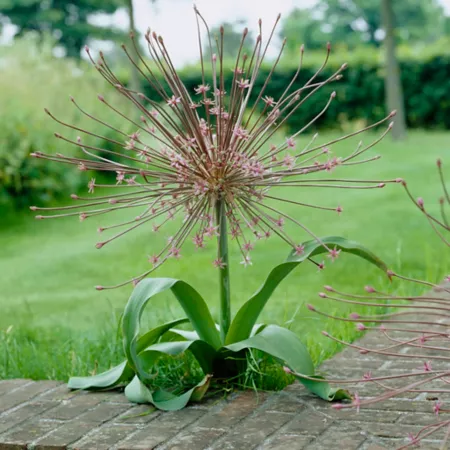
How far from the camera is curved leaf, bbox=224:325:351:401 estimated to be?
2964 millimetres

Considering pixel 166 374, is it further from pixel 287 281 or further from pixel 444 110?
pixel 444 110

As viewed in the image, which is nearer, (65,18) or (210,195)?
(210,195)

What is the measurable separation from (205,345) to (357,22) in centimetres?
4262

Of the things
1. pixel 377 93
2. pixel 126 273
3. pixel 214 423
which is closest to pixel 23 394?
pixel 214 423

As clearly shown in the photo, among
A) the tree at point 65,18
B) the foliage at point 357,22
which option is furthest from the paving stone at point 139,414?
the foliage at point 357,22

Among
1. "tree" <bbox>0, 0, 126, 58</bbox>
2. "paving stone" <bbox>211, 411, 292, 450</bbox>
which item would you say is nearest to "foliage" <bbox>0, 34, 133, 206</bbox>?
"paving stone" <bbox>211, 411, 292, 450</bbox>

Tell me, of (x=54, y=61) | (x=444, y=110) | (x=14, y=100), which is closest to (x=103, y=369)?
(x=14, y=100)

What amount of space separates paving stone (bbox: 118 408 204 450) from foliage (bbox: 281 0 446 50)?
3962cm

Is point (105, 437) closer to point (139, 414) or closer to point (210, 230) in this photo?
point (139, 414)

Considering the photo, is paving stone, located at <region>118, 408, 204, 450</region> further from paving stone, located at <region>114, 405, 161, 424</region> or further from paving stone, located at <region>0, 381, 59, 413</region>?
paving stone, located at <region>0, 381, 59, 413</region>

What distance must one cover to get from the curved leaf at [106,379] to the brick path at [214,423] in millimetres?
41

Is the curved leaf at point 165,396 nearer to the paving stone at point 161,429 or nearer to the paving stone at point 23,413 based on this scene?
the paving stone at point 161,429

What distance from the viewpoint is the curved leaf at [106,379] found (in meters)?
3.21

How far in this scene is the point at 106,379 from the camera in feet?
10.6
